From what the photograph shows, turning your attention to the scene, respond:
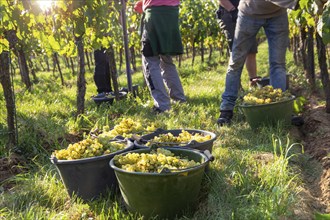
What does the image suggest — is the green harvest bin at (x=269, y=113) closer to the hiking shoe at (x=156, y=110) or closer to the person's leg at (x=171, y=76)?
the hiking shoe at (x=156, y=110)

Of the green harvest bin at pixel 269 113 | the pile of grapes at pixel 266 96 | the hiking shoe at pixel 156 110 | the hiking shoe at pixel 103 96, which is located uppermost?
the pile of grapes at pixel 266 96

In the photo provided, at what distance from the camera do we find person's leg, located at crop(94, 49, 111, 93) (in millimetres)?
5391

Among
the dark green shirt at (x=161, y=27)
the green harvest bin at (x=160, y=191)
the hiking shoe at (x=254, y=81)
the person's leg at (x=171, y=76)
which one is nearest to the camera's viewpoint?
the green harvest bin at (x=160, y=191)

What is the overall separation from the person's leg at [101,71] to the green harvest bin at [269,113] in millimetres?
2850

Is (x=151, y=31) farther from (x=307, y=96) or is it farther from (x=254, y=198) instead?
(x=254, y=198)

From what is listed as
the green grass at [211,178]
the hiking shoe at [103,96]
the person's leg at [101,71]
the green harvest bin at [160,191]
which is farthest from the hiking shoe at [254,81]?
the green harvest bin at [160,191]

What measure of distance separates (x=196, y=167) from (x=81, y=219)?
2.22 ft

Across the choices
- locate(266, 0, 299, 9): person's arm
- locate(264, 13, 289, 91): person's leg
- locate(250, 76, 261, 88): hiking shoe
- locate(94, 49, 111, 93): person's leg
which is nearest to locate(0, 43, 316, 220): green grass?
locate(264, 13, 289, 91): person's leg

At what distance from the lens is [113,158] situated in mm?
1941

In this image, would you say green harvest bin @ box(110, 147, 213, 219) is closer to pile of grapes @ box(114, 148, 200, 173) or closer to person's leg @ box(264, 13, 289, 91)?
pile of grapes @ box(114, 148, 200, 173)

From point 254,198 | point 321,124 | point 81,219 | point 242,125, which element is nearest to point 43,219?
point 81,219

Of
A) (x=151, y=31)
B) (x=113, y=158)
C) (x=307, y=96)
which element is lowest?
(x=307, y=96)

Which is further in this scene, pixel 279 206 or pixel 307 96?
pixel 307 96

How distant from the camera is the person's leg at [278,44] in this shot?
3.41 meters
